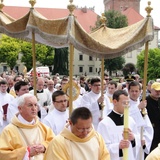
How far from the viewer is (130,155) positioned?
16.3 ft

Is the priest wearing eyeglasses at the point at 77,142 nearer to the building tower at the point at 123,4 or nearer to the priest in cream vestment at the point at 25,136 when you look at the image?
the priest in cream vestment at the point at 25,136

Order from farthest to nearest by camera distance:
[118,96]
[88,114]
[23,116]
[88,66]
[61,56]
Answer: [88,66] < [61,56] < [118,96] < [23,116] < [88,114]

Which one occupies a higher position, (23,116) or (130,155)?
(23,116)

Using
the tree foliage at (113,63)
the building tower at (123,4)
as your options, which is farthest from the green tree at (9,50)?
the building tower at (123,4)

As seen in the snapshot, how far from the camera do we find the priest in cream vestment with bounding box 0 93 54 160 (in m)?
4.05

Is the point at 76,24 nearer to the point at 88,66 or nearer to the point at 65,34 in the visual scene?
the point at 65,34

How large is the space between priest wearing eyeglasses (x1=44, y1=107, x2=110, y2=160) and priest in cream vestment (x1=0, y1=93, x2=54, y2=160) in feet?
1.96

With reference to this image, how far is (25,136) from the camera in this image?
13.9 ft

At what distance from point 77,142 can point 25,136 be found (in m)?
0.95

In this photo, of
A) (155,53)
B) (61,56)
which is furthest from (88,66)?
(155,53)

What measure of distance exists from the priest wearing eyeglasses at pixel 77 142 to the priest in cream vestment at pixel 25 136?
1.96ft

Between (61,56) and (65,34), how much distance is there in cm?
4044

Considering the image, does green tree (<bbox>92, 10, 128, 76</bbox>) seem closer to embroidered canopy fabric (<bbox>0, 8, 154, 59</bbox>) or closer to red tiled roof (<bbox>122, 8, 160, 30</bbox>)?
red tiled roof (<bbox>122, 8, 160, 30</bbox>)

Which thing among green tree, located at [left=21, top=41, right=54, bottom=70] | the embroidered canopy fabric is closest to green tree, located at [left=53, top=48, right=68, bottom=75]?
green tree, located at [left=21, top=41, right=54, bottom=70]
